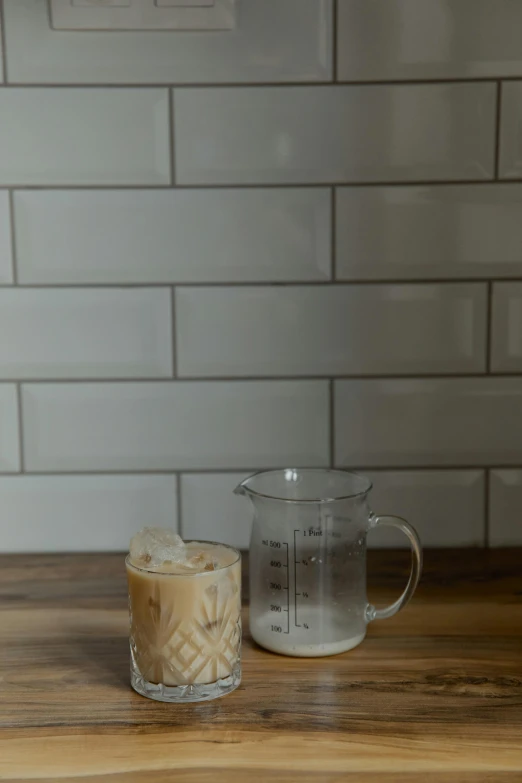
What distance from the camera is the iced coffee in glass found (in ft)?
1.96

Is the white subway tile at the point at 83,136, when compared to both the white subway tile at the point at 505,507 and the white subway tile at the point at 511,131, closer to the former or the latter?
the white subway tile at the point at 511,131

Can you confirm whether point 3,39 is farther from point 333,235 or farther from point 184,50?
point 333,235

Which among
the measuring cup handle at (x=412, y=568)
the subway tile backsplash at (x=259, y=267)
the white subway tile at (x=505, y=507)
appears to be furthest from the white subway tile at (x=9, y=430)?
the white subway tile at (x=505, y=507)

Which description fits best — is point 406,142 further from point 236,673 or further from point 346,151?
point 236,673

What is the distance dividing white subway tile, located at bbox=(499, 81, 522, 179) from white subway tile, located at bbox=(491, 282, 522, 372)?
0.42ft

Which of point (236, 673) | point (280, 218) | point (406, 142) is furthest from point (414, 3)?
point (236, 673)

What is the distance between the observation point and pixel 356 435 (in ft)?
3.10

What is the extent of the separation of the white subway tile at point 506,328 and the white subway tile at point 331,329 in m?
0.01

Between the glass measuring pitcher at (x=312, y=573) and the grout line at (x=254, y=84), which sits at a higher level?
the grout line at (x=254, y=84)

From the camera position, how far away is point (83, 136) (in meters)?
0.90

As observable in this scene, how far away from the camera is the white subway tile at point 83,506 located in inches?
37.4

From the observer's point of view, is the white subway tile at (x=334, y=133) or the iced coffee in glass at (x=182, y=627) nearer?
the iced coffee in glass at (x=182, y=627)

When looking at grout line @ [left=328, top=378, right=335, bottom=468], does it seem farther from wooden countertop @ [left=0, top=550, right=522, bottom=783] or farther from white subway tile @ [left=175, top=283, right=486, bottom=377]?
wooden countertop @ [left=0, top=550, right=522, bottom=783]

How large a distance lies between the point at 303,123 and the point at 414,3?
18cm
